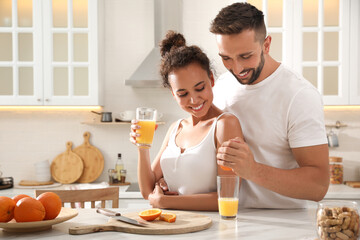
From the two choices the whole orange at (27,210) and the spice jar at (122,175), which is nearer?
the whole orange at (27,210)

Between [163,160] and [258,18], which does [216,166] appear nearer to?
[163,160]

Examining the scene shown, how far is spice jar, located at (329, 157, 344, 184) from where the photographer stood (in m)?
3.92

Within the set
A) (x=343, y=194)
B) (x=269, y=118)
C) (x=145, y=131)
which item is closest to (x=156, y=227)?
(x=145, y=131)

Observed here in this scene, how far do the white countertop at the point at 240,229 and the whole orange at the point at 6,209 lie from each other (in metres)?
0.06

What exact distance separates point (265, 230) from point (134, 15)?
3.12 m

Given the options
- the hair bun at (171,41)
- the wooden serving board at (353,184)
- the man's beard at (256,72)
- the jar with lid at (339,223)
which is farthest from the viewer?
the wooden serving board at (353,184)

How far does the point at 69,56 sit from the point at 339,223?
122 inches

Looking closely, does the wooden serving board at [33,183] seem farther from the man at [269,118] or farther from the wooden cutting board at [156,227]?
the wooden cutting board at [156,227]

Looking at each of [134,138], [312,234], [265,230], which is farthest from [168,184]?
[312,234]

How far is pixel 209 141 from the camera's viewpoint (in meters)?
1.89

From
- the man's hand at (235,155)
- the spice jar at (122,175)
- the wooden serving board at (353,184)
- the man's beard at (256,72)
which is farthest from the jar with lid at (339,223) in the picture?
the spice jar at (122,175)

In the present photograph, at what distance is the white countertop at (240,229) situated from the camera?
55.4 inches

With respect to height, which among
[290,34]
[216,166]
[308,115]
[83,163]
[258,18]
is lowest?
[83,163]

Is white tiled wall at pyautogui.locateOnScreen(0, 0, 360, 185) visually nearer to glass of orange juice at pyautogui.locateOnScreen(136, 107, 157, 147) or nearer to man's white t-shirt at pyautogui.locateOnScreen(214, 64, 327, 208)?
man's white t-shirt at pyautogui.locateOnScreen(214, 64, 327, 208)
